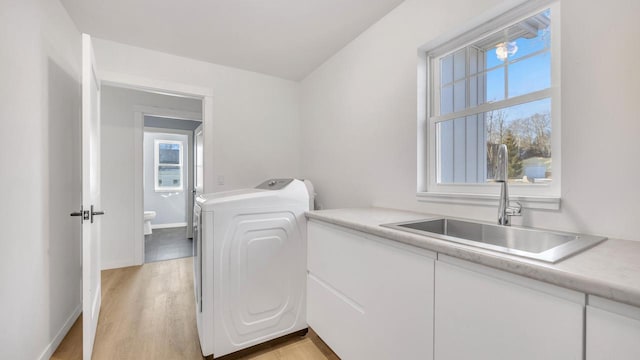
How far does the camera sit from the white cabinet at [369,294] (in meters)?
1.00

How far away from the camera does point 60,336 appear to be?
1.76 metres

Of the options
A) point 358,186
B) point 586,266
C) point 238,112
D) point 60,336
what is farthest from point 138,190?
point 586,266

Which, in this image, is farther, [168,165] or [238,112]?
[168,165]

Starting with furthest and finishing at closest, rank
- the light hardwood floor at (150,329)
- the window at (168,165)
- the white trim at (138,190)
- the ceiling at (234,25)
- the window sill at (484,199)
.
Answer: the window at (168,165)
the white trim at (138,190)
the ceiling at (234,25)
the light hardwood floor at (150,329)
the window sill at (484,199)

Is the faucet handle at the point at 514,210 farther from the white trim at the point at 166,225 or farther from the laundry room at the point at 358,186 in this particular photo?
the white trim at the point at 166,225

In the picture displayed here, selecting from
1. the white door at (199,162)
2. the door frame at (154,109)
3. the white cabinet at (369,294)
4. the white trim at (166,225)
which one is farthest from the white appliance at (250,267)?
the white trim at (166,225)

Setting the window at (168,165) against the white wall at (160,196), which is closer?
the white wall at (160,196)

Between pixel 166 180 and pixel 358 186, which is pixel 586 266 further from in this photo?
pixel 166 180

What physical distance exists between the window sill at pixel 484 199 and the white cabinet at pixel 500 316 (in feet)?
1.87

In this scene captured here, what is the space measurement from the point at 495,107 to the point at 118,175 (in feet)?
12.3

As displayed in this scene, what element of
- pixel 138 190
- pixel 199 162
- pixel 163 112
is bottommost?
pixel 138 190

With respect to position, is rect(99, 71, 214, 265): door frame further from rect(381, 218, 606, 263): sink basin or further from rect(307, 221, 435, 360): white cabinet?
rect(381, 218, 606, 263): sink basin

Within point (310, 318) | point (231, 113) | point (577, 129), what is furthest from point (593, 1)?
point (231, 113)

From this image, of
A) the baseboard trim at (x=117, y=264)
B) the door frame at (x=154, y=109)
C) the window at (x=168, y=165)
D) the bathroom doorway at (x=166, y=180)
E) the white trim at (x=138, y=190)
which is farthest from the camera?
the window at (x=168, y=165)
